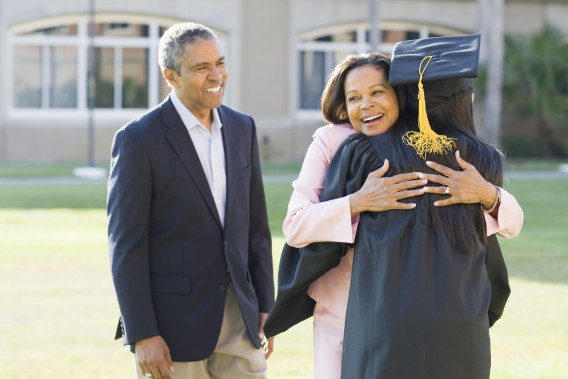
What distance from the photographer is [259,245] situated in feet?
13.6

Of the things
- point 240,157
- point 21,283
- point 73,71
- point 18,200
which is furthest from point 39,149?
point 240,157

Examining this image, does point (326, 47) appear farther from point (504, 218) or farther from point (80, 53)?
point (504, 218)

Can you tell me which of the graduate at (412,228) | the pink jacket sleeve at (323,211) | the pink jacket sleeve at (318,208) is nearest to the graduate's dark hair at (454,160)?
the graduate at (412,228)

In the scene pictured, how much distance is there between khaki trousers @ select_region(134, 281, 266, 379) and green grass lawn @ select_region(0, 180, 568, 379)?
2576 millimetres

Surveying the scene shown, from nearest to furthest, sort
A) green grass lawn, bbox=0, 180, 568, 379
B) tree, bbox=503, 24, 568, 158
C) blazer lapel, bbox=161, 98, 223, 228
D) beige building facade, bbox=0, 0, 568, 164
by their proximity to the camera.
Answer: blazer lapel, bbox=161, 98, 223, 228
green grass lawn, bbox=0, 180, 568, 379
beige building facade, bbox=0, 0, 568, 164
tree, bbox=503, 24, 568, 158

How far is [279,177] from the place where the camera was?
72.8ft

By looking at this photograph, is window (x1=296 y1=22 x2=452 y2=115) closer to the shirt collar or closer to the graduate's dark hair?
the shirt collar

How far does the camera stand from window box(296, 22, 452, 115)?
30109 millimetres

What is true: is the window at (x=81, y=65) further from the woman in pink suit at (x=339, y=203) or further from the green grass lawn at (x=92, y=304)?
the woman in pink suit at (x=339, y=203)

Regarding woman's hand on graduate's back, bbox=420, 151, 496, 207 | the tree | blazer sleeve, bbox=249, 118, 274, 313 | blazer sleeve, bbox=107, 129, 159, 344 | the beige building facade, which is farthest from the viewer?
the tree

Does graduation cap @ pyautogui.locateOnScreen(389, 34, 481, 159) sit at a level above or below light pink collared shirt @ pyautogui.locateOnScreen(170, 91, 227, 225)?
above

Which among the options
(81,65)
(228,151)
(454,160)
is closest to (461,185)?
(454,160)

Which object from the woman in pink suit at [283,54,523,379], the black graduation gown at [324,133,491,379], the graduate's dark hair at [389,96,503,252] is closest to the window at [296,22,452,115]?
the woman in pink suit at [283,54,523,379]

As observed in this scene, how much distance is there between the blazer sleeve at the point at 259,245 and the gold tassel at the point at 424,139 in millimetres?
1081
